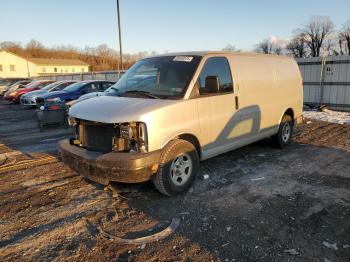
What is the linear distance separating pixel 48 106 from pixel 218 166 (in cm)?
700

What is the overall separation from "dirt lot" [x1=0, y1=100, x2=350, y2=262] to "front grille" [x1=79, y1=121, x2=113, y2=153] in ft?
2.60

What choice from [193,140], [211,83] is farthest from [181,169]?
[211,83]

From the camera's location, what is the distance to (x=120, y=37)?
2012 cm

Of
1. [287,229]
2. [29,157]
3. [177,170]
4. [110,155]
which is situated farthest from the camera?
[29,157]

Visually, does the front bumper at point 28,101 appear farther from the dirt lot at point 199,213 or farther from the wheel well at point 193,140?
the wheel well at point 193,140

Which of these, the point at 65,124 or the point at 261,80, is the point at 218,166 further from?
the point at 65,124

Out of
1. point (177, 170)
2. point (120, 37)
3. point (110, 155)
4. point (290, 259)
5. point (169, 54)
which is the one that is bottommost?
point (290, 259)

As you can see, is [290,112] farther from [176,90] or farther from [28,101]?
[28,101]

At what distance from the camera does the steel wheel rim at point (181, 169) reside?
466 centimetres

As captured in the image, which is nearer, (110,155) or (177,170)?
(110,155)

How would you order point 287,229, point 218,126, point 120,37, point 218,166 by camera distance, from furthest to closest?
point 120,37 → point 218,166 → point 218,126 → point 287,229

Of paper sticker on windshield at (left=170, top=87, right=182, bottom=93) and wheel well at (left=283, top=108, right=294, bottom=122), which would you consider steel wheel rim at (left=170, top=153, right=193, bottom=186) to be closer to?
paper sticker on windshield at (left=170, top=87, right=182, bottom=93)

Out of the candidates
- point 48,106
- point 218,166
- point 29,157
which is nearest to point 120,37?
point 48,106

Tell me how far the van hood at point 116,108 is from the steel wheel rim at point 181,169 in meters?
0.87
